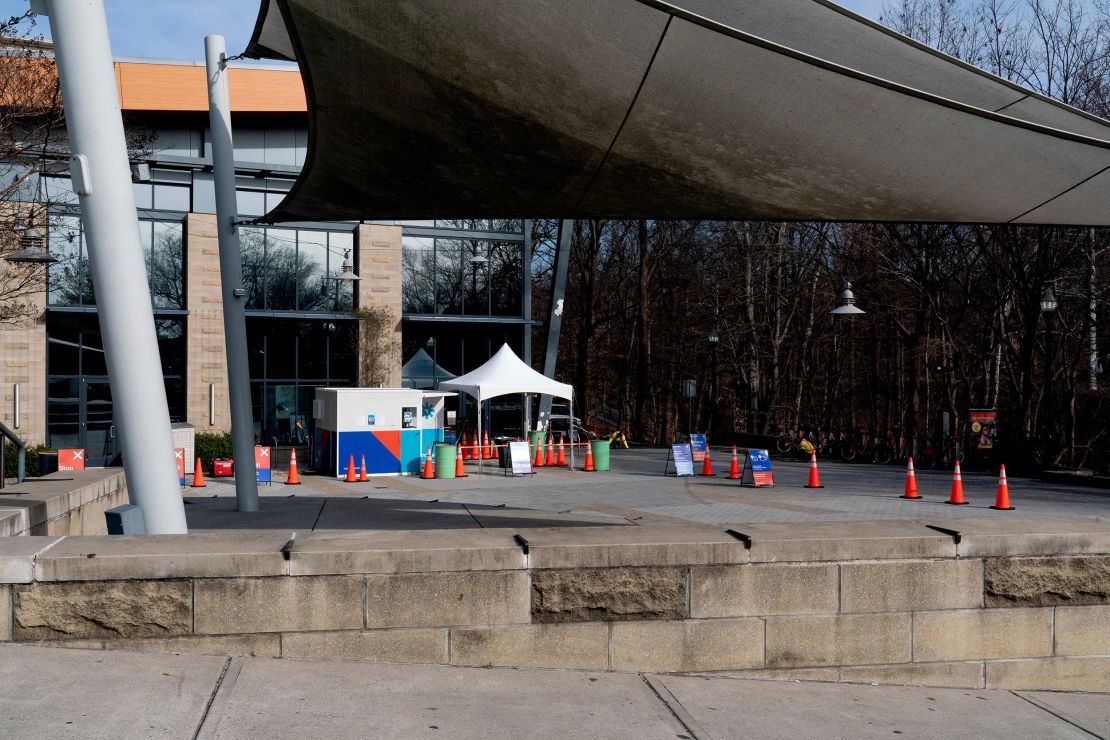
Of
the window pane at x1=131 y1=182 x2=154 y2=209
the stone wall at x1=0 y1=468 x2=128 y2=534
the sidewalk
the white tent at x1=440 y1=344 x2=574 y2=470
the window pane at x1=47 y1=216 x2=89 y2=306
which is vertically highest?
the window pane at x1=131 y1=182 x2=154 y2=209

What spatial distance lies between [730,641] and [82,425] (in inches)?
1305

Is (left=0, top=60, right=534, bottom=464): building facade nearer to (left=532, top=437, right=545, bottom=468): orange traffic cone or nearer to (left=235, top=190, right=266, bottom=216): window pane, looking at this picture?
(left=235, top=190, right=266, bottom=216): window pane

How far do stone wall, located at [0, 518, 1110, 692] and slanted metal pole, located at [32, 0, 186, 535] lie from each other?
3.91 ft

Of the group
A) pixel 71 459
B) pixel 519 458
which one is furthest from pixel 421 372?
pixel 71 459

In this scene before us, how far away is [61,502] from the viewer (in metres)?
9.25

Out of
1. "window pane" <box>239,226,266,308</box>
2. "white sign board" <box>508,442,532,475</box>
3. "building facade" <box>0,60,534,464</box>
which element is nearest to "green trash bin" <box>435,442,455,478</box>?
"white sign board" <box>508,442,532,475</box>

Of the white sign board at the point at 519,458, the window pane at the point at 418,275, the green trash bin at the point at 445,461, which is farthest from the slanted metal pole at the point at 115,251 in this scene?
the window pane at the point at 418,275

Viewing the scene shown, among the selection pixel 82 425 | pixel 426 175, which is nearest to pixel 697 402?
pixel 82 425

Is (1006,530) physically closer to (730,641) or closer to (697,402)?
(730,641)

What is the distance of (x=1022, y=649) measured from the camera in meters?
6.16

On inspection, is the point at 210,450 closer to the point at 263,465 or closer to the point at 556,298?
the point at 263,465

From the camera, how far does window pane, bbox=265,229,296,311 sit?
36.7 meters

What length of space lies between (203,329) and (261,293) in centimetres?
238

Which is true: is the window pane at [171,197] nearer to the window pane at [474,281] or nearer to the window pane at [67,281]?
the window pane at [67,281]
